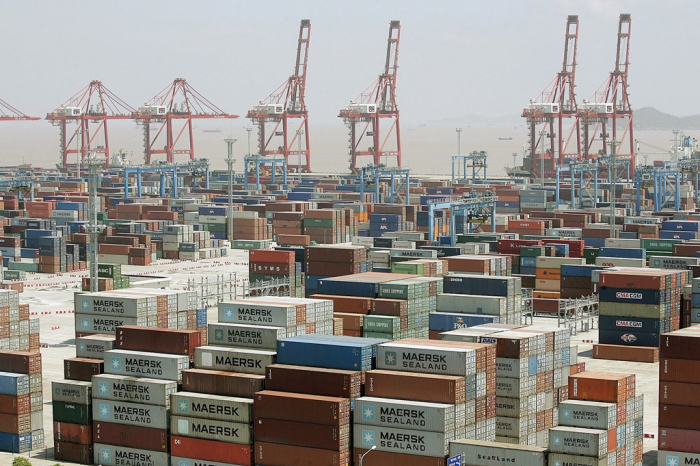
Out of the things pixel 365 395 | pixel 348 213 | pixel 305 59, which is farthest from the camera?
pixel 305 59

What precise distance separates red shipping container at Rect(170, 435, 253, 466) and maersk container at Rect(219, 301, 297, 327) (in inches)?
216

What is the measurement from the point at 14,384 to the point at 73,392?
2056mm

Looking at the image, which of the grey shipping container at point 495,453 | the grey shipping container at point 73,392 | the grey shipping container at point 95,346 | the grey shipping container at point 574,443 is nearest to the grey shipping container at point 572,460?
the grey shipping container at point 574,443

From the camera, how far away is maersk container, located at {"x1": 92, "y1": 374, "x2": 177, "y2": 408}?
41750 mm

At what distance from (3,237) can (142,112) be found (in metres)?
92.8

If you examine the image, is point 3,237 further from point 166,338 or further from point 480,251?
point 166,338

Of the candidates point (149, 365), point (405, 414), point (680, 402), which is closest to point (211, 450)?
point (149, 365)

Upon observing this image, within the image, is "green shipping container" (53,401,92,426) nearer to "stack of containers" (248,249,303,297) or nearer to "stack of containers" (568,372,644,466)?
"stack of containers" (568,372,644,466)

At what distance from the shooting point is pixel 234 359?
42.0 m

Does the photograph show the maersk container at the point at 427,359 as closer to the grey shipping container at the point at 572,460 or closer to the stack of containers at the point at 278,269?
the grey shipping container at the point at 572,460

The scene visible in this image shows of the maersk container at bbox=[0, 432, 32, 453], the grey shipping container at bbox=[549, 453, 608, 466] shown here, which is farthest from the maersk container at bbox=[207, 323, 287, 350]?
the grey shipping container at bbox=[549, 453, 608, 466]

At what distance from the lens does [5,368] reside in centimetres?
4541

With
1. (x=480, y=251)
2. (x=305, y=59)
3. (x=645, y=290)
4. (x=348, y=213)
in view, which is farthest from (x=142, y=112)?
(x=645, y=290)

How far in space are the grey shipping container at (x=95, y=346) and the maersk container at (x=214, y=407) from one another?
268 inches
